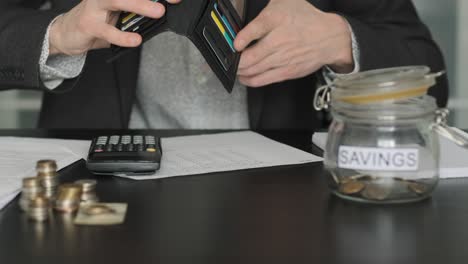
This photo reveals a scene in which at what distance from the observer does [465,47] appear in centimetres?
244

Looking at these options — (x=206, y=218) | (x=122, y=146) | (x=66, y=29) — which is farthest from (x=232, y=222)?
(x=66, y=29)

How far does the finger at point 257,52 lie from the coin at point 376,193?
0.39 meters

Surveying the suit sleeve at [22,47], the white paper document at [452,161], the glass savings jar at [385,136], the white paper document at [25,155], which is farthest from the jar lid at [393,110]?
the suit sleeve at [22,47]

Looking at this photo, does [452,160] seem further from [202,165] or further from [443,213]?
[202,165]

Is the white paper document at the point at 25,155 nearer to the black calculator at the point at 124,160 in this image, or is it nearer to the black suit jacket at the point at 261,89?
the black calculator at the point at 124,160

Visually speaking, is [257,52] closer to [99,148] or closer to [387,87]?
[99,148]

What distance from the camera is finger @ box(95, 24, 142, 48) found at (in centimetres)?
93

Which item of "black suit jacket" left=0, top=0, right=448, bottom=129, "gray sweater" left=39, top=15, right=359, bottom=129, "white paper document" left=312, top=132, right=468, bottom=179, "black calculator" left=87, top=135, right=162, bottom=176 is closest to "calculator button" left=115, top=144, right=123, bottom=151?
"black calculator" left=87, top=135, right=162, bottom=176

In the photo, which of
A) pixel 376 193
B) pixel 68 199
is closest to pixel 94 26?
pixel 68 199

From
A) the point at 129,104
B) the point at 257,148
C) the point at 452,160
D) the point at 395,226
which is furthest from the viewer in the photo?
the point at 129,104

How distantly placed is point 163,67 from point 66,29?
361 mm

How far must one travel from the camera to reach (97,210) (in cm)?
66

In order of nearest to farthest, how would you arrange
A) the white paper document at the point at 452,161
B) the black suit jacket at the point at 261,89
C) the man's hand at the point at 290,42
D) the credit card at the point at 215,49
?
the white paper document at the point at 452,161, the credit card at the point at 215,49, the man's hand at the point at 290,42, the black suit jacket at the point at 261,89

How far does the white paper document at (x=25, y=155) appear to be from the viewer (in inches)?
30.0
